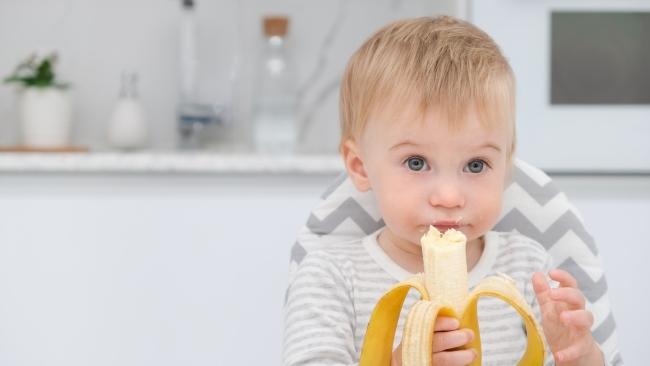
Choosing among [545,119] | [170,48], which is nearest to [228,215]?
[545,119]

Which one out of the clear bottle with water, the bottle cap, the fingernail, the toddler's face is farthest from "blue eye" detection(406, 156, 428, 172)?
the bottle cap

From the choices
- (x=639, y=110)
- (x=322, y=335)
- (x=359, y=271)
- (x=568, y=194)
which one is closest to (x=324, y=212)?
(x=359, y=271)

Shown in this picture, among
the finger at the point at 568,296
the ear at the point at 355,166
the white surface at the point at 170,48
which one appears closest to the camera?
the finger at the point at 568,296

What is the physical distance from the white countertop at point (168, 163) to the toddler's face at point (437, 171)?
0.80m

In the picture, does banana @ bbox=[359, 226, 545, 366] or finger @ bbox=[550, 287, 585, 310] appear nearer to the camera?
banana @ bbox=[359, 226, 545, 366]

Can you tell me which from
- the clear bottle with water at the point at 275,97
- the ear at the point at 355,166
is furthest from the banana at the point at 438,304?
the clear bottle with water at the point at 275,97

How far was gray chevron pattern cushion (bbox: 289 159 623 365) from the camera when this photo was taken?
3.89 feet

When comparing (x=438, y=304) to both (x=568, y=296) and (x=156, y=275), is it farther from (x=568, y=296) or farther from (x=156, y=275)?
(x=156, y=275)

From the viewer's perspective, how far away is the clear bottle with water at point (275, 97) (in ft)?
7.14

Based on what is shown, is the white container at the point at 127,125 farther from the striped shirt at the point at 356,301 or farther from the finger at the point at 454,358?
the finger at the point at 454,358

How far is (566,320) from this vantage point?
866 millimetres

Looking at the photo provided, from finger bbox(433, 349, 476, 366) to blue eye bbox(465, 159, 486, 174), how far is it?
0.76 ft

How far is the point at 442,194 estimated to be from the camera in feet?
3.03

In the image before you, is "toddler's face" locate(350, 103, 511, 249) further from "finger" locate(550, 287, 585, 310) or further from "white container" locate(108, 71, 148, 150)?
"white container" locate(108, 71, 148, 150)
